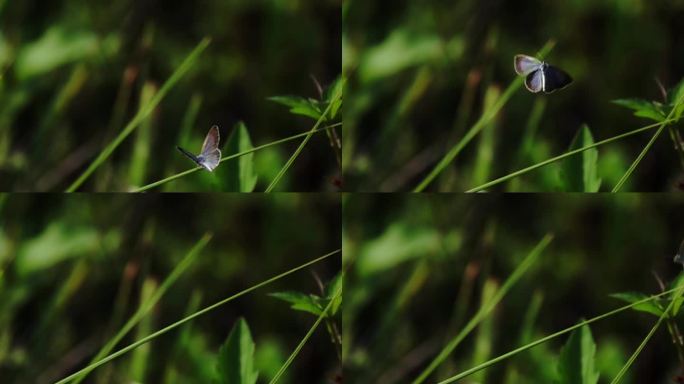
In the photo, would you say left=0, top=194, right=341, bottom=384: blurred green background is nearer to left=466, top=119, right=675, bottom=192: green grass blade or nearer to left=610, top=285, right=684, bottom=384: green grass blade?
left=466, top=119, right=675, bottom=192: green grass blade

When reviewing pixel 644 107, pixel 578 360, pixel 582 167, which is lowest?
pixel 578 360

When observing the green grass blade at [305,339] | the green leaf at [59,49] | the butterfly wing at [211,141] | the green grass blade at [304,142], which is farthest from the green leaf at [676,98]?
the green leaf at [59,49]

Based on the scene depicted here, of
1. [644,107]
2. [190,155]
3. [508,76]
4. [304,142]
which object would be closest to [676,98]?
[644,107]

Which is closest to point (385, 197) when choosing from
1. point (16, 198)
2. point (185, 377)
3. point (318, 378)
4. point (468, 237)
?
point (468, 237)

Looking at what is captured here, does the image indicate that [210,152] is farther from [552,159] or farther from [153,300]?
[552,159]

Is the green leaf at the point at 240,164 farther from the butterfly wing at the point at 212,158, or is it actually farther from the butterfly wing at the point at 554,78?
the butterfly wing at the point at 554,78
